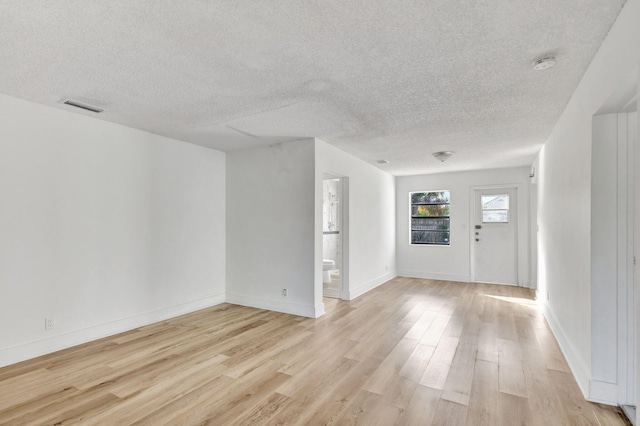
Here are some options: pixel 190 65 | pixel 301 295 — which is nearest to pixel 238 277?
pixel 301 295

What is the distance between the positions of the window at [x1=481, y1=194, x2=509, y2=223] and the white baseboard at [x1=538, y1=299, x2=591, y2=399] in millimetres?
2901

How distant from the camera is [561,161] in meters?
3.27

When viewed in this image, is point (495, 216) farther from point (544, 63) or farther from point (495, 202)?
point (544, 63)

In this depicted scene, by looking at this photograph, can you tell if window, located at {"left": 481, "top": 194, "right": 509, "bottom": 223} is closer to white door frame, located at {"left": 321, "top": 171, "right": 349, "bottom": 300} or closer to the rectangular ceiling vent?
white door frame, located at {"left": 321, "top": 171, "right": 349, "bottom": 300}

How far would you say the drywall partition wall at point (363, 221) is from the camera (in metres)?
4.44

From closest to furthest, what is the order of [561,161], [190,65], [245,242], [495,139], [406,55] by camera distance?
Answer: [406,55]
[190,65]
[561,161]
[495,139]
[245,242]

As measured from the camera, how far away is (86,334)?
3.33m

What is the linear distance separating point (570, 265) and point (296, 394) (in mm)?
2599

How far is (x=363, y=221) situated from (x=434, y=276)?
2481 mm

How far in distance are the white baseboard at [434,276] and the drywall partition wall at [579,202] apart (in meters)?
2.80

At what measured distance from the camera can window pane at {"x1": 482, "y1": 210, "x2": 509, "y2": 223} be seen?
6.45m

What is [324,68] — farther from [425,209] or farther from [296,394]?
[425,209]

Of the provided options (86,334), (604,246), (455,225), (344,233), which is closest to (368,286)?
(344,233)

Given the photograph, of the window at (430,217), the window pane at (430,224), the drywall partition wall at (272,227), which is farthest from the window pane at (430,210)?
the drywall partition wall at (272,227)
